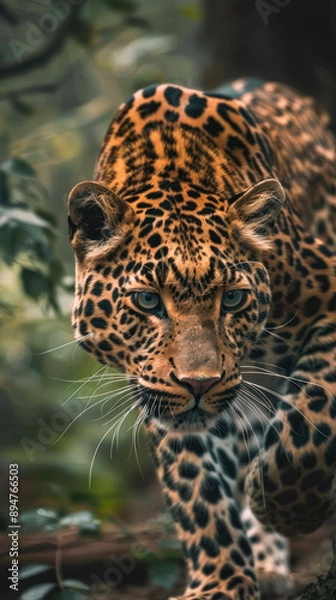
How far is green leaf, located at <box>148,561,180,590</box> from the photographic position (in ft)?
19.4

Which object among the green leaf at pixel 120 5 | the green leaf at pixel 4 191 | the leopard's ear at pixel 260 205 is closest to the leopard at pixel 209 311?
the leopard's ear at pixel 260 205

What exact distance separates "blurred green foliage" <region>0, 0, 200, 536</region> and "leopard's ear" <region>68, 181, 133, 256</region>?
48.3 inches

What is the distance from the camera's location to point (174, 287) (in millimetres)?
4473

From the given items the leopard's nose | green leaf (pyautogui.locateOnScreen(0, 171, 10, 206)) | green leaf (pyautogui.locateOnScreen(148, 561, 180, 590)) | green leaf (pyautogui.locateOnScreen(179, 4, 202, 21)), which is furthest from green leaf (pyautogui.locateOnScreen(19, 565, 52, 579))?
green leaf (pyautogui.locateOnScreen(179, 4, 202, 21))

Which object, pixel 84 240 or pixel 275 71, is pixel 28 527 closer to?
pixel 84 240

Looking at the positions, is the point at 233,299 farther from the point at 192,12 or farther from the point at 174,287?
the point at 192,12

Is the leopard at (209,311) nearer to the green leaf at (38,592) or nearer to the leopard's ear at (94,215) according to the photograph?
the leopard's ear at (94,215)

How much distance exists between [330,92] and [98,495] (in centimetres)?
403

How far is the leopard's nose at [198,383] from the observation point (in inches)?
169

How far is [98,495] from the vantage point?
30.1 ft

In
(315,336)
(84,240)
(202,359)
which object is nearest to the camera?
(202,359)

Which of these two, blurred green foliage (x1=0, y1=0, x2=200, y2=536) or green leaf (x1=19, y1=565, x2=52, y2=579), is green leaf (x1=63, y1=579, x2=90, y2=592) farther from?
blurred green foliage (x1=0, y1=0, x2=200, y2=536)

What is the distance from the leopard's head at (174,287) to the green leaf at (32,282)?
4.56 ft

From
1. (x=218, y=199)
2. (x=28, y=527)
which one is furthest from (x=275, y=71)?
(x=28, y=527)
